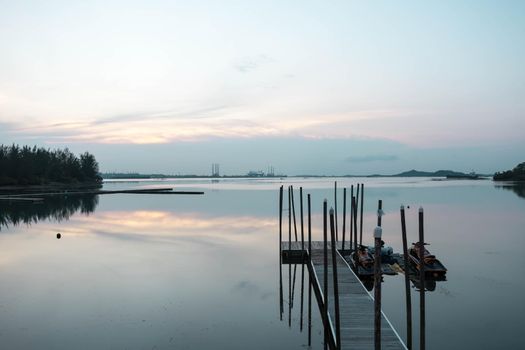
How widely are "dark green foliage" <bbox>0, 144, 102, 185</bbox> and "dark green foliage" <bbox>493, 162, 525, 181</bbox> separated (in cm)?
14284

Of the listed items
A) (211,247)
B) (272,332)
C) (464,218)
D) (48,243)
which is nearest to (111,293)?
(272,332)

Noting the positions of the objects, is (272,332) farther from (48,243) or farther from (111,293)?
(48,243)

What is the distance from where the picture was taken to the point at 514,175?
163 metres

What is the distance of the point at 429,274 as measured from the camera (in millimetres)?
21672

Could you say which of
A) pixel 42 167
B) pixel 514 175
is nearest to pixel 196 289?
pixel 42 167

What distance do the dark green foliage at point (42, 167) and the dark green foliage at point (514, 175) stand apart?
142840 mm

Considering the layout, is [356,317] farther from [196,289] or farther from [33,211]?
[33,211]

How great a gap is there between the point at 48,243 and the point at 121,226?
11058 mm

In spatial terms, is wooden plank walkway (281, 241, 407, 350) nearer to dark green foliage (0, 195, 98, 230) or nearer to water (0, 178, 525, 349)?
water (0, 178, 525, 349)

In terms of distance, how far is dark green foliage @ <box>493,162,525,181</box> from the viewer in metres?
158

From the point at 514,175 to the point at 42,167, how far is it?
152514 millimetres

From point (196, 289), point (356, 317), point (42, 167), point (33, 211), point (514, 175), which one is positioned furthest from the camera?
point (514, 175)

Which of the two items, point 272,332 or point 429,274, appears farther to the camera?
point 429,274

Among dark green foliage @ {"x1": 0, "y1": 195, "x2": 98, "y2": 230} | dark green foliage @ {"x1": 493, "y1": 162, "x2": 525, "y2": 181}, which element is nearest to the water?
dark green foliage @ {"x1": 0, "y1": 195, "x2": 98, "y2": 230}
